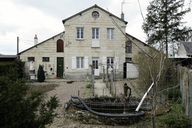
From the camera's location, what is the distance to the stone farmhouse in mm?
45594

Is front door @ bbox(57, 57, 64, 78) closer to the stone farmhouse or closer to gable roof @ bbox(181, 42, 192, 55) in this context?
the stone farmhouse

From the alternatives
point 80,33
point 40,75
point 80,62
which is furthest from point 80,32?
point 40,75

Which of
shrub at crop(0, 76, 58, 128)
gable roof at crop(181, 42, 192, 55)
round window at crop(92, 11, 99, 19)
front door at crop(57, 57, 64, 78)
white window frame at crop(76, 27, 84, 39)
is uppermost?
round window at crop(92, 11, 99, 19)

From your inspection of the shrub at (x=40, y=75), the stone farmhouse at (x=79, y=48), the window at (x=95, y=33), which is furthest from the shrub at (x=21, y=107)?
the window at (x=95, y=33)

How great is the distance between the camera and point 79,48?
151ft

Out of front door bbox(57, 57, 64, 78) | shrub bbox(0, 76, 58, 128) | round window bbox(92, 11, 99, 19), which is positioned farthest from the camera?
front door bbox(57, 57, 64, 78)

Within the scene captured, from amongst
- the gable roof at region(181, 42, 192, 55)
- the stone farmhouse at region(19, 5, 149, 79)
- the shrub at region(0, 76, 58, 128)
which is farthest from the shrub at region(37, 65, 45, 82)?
the shrub at region(0, 76, 58, 128)

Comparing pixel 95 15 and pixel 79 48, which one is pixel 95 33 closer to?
pixel 95 15

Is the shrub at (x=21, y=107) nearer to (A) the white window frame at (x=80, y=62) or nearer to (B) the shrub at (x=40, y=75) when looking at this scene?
(B) the shrub at (x=40, y=75)

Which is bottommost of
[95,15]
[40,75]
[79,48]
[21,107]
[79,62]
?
[21,107]

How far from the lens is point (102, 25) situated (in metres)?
45.9

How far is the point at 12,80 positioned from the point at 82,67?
39.2 meters

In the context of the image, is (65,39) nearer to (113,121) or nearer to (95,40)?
(95,40)

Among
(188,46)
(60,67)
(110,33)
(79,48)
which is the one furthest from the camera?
(188,46)
